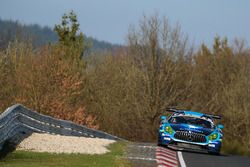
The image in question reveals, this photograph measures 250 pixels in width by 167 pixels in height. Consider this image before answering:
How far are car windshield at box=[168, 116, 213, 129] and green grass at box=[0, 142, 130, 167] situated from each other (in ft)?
17.7

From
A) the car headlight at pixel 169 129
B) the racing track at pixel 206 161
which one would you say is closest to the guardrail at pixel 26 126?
the racing track at pixel 206 161

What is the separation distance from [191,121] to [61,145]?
18.2 feet

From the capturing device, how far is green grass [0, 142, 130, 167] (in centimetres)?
1422

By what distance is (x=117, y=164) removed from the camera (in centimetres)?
1545

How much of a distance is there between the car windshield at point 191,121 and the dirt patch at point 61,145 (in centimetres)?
261

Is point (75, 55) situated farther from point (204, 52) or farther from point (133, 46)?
point (204, 52)

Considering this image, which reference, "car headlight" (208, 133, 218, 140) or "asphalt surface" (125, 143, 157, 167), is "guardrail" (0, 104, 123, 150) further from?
"car headlight" (208, 133, 218, 140)

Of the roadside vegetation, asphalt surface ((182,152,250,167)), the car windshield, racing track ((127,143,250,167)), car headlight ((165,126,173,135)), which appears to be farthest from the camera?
the roadside vegetation

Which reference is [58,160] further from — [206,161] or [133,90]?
[133,90]

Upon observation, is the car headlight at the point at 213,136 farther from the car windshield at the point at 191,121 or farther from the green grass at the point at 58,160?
the green grass at the point at 58,160

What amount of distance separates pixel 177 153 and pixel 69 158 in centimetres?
527

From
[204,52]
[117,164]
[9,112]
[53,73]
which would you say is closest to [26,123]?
[9,112]

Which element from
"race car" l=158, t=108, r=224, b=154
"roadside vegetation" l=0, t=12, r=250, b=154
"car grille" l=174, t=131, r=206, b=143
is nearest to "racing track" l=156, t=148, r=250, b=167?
"race car" l=158, t=108, r=224, b=154

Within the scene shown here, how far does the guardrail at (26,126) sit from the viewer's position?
54.5ft
